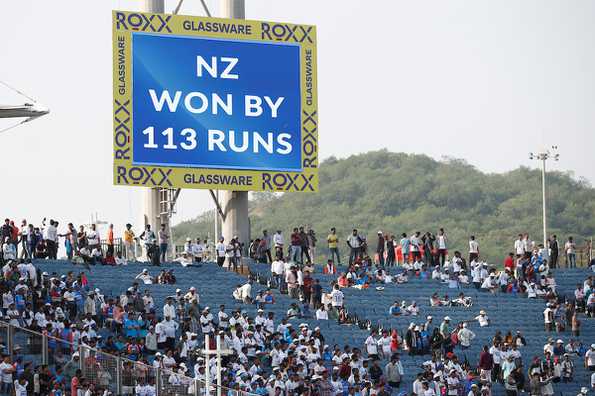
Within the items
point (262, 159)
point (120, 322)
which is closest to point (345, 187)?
point (262, 159)

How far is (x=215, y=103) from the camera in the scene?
4325 centimetres

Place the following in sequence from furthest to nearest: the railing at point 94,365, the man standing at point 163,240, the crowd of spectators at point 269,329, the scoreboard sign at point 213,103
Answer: the scoreboard sign at point 213,103
the man standing at point 163,240
the crowd of spectators at point 269,329
the railing at point 94,365

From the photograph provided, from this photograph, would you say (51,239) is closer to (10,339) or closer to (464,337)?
(10,339)

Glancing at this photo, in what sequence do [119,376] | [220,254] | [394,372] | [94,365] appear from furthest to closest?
[220,254] → [394,372] → [119,376] → [94,365]

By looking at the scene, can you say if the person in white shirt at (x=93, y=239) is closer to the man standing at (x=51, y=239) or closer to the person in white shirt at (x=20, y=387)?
the man standing at (x=51, y=239)

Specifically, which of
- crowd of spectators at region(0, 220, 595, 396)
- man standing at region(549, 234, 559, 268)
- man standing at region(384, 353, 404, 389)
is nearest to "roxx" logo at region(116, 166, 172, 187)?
crowd of spectators at region(0, 220, 595, 396)

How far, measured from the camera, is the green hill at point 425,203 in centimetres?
10450

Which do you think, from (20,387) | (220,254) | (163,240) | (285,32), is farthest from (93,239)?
(20,387)

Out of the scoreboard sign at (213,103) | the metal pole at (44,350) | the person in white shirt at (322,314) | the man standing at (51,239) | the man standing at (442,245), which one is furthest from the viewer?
the man standing at (442,245)

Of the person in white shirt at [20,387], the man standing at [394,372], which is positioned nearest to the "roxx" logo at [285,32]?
the man standing at [394,372]

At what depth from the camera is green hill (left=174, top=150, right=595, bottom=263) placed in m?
104

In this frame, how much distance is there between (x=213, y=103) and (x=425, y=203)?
68.9 metres

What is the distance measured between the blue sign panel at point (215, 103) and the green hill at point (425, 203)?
55.9m

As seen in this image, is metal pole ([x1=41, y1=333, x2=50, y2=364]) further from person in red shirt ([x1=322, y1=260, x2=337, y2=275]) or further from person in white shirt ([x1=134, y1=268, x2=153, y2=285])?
person in red shirt ([x1=322, y1=260, x2=337, y2=275])
